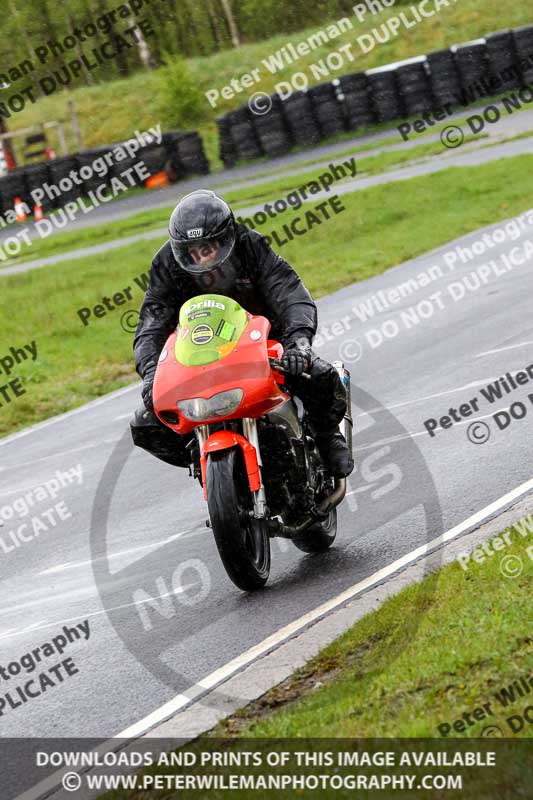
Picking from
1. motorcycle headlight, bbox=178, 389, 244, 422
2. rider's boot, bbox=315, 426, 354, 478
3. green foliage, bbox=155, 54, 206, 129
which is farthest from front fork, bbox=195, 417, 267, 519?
green foliage, bbox=155, 54, 206, 129

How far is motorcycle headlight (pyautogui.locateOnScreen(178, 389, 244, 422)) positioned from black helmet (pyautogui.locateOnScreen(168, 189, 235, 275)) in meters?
0.83

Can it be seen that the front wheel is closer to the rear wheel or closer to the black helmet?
the rear wheel

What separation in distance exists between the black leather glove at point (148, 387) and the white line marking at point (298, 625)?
1.44 metres

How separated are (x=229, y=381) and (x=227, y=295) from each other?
88 centimetres

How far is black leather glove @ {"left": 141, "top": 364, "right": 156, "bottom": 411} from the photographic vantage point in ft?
22.9

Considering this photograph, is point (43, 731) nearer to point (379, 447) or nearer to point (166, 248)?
point (166, 248)

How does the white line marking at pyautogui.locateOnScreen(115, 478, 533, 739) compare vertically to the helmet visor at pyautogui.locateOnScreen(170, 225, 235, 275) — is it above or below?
below

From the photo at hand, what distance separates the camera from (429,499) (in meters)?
8.44

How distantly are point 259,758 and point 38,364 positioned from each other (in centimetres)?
1523

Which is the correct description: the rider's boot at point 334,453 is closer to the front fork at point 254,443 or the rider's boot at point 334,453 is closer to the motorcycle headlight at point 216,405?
the front fork at point 254,443

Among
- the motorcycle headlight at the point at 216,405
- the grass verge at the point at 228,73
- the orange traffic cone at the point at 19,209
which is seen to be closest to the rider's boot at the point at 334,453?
the motorcycle headlight at the point at 216,405

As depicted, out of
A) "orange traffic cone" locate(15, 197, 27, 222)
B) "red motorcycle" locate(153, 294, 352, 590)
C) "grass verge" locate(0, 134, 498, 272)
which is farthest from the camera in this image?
"orange traffic cone" locate(15, 197, 27, 222)

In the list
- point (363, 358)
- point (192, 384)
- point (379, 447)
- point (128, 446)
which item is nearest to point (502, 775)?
point (192, 384)

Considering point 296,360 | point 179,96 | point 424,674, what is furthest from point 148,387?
point 179,96
